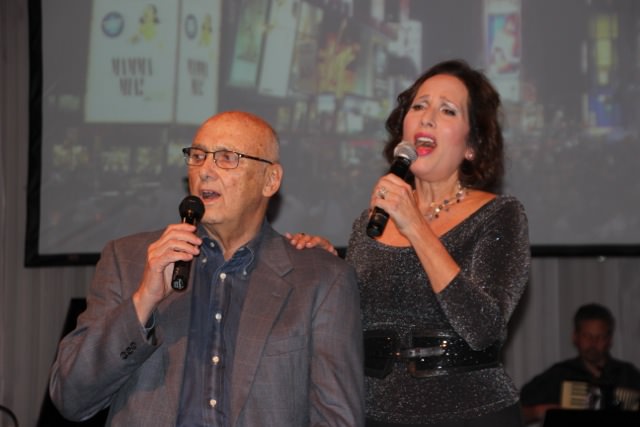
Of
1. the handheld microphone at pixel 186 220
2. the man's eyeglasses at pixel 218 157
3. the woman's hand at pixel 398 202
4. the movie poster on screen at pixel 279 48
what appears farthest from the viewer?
the movie poster on screen at pixel 279 48

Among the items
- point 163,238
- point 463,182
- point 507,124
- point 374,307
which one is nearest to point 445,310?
point 374,307

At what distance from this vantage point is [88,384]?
2.52m

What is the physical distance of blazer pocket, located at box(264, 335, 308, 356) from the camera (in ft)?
8.55

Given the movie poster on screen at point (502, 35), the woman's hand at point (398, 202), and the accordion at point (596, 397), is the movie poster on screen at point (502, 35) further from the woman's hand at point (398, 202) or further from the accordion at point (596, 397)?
the woman's hand at point (398, 202)

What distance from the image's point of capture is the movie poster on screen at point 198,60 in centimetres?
589

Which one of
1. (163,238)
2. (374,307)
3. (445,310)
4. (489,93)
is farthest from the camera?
(489,93)

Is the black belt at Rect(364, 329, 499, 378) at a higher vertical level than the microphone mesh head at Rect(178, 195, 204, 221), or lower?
lower

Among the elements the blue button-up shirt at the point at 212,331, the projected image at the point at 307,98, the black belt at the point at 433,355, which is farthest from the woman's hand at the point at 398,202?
the projected image at the point at 307,98

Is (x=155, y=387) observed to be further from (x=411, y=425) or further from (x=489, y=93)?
(x=489, y=93)

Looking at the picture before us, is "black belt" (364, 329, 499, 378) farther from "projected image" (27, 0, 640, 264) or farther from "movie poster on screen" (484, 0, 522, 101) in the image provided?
"movie poster on screen" (484, 0, 522, 101)

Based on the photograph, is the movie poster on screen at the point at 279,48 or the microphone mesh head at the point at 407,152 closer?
the microphone mesh head at the point at 407,152

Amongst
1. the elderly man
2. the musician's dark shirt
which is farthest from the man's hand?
the musician's dark shirt

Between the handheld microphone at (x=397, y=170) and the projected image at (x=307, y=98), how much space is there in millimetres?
3014

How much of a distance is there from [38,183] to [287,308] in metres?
3.59
